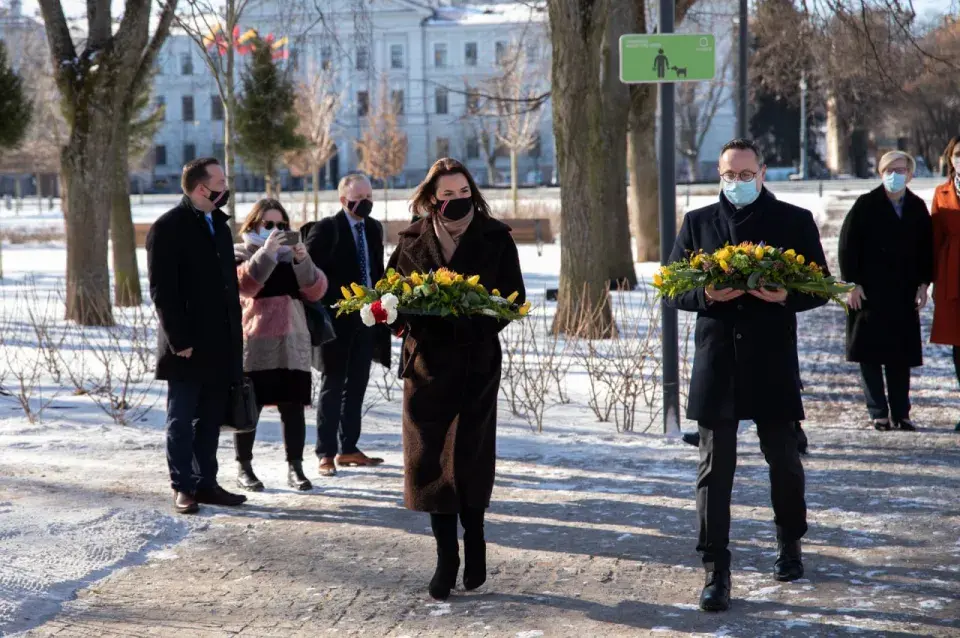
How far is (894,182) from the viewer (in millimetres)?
9188

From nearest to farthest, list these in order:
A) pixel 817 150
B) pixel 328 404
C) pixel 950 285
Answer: pixel 328 404
pixel 950 285
pixel 817 150

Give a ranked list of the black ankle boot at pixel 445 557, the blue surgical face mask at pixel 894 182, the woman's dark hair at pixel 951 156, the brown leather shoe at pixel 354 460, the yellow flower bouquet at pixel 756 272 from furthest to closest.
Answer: the blue surgical face mask at pixel 894 182 < the woman's dark hair at pixel 951 156 < the brown leather shoe at pixel 354 460 < the black ankle boot at pixel 445 557 < the yellow flower bouquet at pixel 756 272

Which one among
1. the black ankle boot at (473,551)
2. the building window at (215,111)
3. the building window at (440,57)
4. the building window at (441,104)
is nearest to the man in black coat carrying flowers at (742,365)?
the black ankle boot at (473,551)

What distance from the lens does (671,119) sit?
9477 mm

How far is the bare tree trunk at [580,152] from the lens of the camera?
12945 millimetres

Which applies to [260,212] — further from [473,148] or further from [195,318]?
[473,148]

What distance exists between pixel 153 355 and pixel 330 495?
5.33m

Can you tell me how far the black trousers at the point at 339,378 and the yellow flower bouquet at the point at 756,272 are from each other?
10.3ft

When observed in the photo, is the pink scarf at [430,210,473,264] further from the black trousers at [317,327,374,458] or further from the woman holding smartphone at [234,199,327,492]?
the black trousers at [317,327,374,458]

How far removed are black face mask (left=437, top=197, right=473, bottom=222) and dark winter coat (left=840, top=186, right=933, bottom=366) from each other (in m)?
4.47

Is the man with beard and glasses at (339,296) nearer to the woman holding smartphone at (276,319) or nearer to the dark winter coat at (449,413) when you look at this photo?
the woman holding smartphone at (276,319)

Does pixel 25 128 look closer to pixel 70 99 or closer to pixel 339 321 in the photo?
pixel 70 99

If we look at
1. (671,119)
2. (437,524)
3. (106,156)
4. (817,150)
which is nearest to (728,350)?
(437,524)

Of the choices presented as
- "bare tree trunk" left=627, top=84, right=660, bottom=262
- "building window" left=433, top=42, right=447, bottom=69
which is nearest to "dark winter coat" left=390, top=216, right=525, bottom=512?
"bare tree trunk" left=627, top=84, right=660, bottom=262
